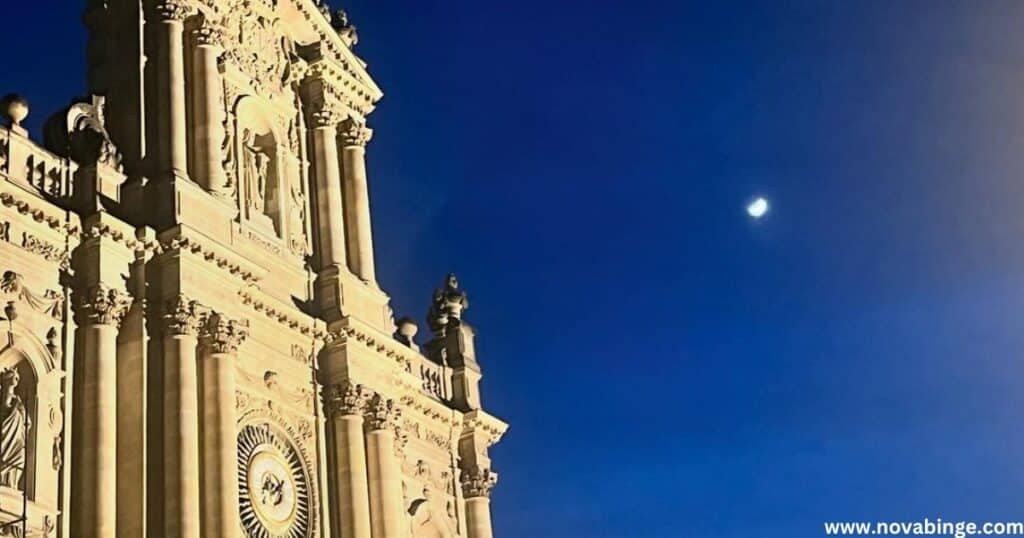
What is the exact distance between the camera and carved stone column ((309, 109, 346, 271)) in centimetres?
2430

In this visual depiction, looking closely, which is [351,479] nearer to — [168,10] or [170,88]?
[170,88]

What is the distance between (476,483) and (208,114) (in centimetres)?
882

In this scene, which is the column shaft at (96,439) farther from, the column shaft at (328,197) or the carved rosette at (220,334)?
the column shaft at (328,197)

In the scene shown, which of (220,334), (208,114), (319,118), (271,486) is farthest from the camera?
(319,118)

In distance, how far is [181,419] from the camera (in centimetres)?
1888

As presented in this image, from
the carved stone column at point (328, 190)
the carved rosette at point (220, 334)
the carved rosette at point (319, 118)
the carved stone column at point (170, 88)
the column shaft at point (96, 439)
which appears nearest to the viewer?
the column shaft at point (96, 439)

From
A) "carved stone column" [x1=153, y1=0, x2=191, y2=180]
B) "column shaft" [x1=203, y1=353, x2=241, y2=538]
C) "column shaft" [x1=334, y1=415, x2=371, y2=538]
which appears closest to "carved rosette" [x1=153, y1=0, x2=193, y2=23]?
"carved stone column" [x1=153, y1=0, x2=191, y2=180]

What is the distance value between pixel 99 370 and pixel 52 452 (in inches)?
49.3

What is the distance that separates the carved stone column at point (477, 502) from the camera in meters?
26.5

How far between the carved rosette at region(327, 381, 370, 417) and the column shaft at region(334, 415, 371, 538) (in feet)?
0.32

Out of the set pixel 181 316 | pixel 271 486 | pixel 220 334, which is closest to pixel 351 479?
pixel 271 486

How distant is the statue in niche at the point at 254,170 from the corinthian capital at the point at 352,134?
242cm

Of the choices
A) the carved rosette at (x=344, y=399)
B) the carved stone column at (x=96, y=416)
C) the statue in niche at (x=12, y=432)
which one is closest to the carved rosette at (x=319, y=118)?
the carved rosette at (x=344, y=399)

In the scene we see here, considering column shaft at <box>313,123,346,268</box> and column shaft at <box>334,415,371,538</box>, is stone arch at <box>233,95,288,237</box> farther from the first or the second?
column shaft at <box>334,415,371,538</box>
